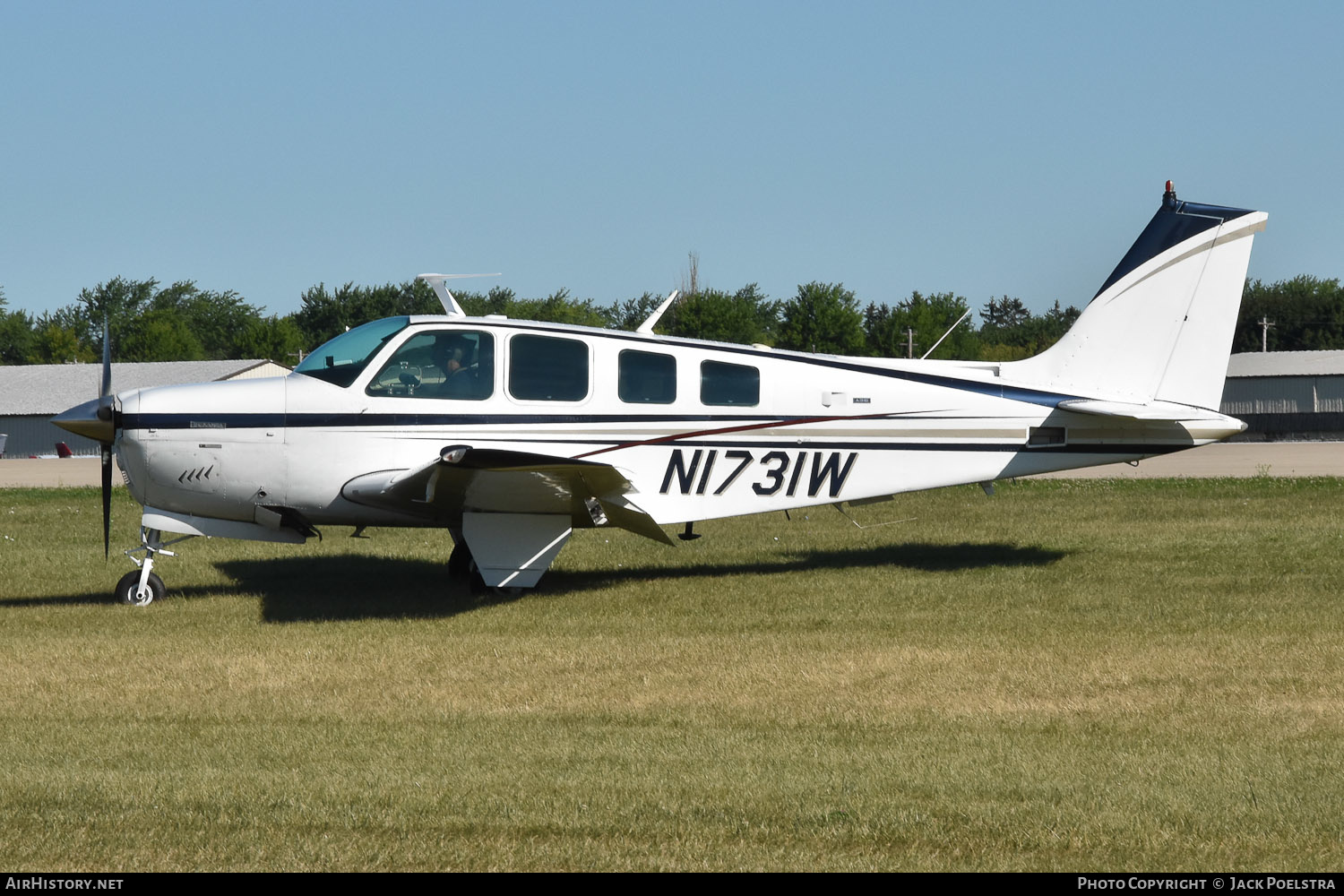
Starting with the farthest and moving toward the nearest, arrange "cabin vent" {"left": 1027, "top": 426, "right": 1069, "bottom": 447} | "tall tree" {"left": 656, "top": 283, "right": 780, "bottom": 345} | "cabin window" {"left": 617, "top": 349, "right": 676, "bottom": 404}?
1. "tall tree" {"left": 656, "top": 283, "right": 780, "bottom": 345}
2. "cabin vent" {"left": 1027, "top": 426, "right": 1069, "bottom": 447}
3. "cabin window" {"left": 617, "top": 349, "right": 676, "bottom": 404}

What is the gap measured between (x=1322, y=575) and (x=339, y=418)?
843 centimetres

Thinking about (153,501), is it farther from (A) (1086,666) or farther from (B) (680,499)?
A: (A) (1086,666)

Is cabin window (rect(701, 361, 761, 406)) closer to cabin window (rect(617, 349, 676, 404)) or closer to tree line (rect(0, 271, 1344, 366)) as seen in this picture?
cabin window (rect(617, 349, 676, 404))

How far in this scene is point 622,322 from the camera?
81.1 meters

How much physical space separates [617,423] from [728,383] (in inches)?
41.0

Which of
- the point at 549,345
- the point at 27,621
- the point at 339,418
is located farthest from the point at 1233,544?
the point at 27,621

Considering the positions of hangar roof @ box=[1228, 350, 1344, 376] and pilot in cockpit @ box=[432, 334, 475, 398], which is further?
hangar roof @ box=[1228, 350, 1344, 376]

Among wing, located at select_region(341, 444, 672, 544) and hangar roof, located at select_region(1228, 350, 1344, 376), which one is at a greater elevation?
hangar roof, located at select_region(1228, 350, 1344, 376)

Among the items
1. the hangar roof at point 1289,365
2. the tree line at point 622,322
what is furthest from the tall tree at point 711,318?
the hangar roof at point 1289,365

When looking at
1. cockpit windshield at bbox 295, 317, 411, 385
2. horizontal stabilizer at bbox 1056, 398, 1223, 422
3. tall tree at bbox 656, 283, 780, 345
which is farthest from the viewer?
tall tree at bbox 656, 283, 780, 345

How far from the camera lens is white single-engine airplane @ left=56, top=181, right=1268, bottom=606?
9.72 m

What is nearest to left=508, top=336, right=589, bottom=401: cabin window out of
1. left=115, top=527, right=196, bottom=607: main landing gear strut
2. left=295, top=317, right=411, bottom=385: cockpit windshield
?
left=295, top=317, right=411, bottom=385: cockpit windshield

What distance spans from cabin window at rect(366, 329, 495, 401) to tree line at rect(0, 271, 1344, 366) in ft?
152

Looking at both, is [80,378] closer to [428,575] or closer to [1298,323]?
[428,575]
